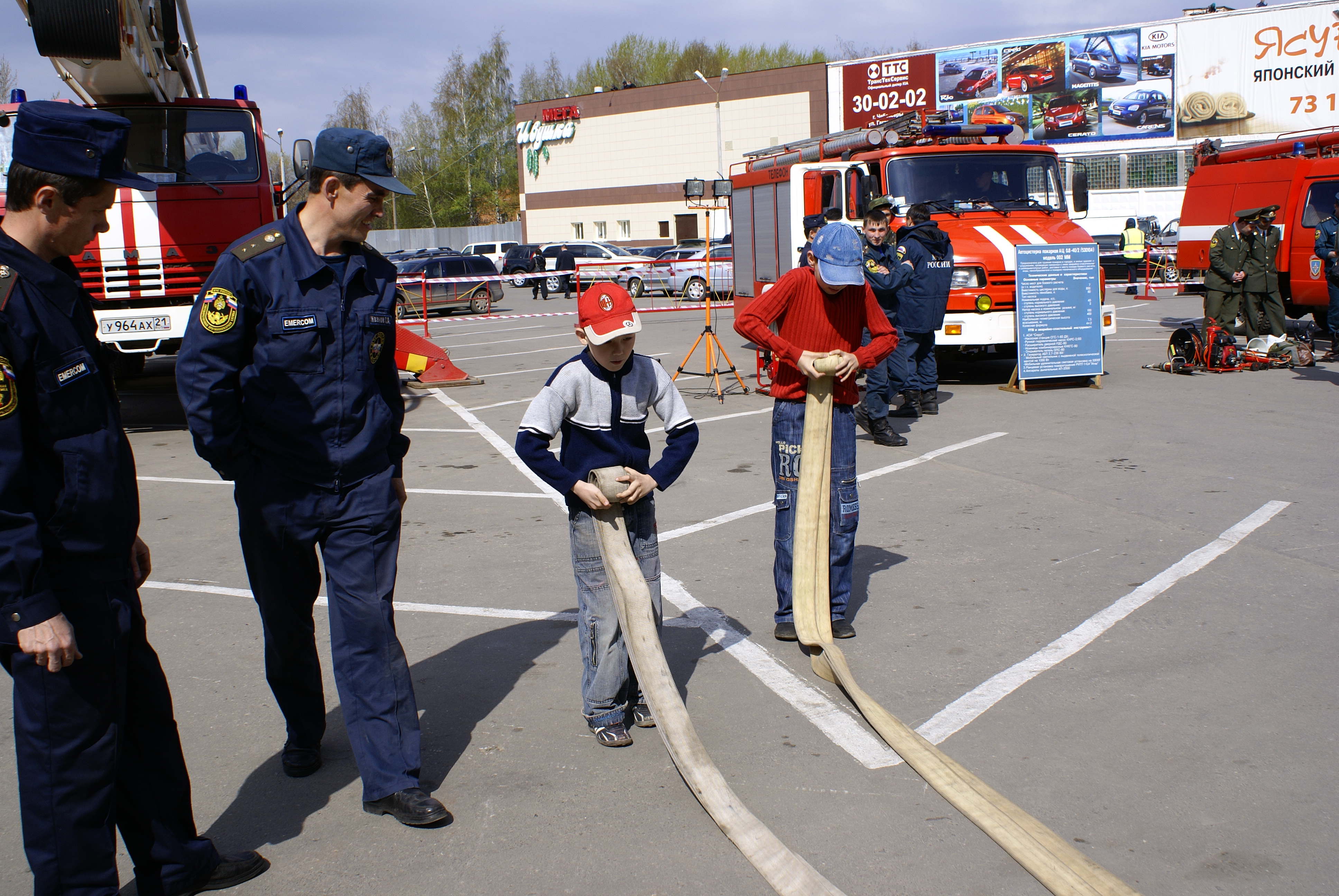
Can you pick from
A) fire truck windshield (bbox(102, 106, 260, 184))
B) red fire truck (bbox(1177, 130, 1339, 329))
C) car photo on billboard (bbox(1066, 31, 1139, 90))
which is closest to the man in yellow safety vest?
red fire truck (bbox(1177, 130, 1339, 329))

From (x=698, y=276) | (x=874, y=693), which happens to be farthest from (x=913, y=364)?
(x=698, y=276)

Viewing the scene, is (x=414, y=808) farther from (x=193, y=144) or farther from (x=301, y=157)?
(x=193, y=144)

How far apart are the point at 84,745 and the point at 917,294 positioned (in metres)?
8.69

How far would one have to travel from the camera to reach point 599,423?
3756 millimetres

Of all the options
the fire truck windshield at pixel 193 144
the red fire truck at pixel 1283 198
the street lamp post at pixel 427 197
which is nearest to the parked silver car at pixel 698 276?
the red fire truck at pixel 1283 198

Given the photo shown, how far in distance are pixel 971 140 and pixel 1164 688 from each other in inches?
419

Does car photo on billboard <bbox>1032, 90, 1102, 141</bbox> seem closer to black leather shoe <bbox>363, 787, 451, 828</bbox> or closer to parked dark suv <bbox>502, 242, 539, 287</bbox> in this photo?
parked dark suv <bbox>502, 242, 539, 287</bbox>

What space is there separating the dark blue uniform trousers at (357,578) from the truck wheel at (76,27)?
7.25 metres

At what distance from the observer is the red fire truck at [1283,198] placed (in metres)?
15.2

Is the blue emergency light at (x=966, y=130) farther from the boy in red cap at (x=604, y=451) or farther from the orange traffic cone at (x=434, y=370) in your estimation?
the boy in red cap at (x=604, y=451)

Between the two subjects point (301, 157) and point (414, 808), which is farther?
point (301, 157)

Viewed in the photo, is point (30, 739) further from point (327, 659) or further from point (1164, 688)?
point (1164, 688)

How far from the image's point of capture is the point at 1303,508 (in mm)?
6668

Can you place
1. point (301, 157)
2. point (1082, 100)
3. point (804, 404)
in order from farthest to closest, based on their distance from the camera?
1. point (1082, 100)
2. point (301, 157)
3. point (804, 404)
